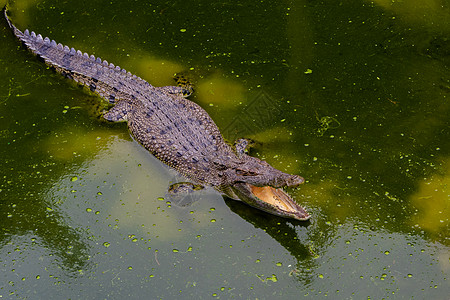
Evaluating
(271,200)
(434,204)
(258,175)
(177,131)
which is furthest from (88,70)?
(434,204)

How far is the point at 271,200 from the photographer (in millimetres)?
5359

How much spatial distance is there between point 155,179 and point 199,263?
3.68ft

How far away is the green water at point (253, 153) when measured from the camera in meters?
4.88

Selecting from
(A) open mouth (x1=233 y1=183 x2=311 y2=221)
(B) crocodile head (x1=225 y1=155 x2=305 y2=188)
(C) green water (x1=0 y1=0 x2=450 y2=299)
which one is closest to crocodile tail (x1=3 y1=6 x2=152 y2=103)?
(C) green water (x1=0 y1=0 x2=450 y2=299)

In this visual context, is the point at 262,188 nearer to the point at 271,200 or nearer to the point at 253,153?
the point at 271,200

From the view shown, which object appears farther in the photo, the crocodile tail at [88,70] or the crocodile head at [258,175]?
the crocodile tail at [88,70]

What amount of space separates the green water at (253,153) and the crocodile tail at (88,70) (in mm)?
151

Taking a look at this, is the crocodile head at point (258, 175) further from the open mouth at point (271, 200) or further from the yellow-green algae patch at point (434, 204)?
the yellow-green algae patch at point (434, 204)

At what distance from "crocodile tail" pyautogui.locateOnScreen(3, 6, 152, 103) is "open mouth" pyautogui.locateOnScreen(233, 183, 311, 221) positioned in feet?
5.96

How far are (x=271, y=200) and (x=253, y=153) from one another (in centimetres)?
70

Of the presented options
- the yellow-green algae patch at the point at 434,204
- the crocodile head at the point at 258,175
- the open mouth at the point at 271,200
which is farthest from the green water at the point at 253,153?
the crocodile head at the point at 258,175

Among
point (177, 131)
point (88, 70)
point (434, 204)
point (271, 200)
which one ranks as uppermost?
Answer: point (434, 204)

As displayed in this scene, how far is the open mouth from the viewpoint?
5.17m

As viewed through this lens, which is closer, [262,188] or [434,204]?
[434,204]
